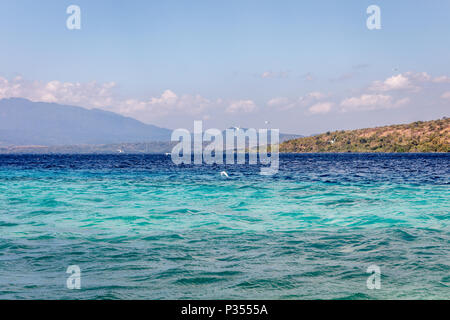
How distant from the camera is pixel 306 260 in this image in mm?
11844

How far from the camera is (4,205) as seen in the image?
25422 millimetres

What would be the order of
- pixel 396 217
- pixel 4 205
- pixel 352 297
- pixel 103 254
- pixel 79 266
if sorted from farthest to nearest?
pixel 4 205, pixel 396 217, pixel 103 254, pixel 79 266, pixel 352 297

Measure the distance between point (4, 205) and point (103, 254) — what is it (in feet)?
51.4

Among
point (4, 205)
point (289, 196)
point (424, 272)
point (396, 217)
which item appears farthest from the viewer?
point (289, 196)

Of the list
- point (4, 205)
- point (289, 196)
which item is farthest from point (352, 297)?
point (4, 205)
